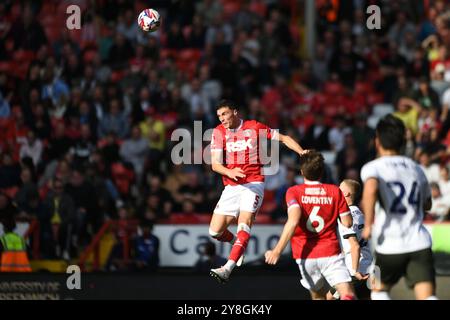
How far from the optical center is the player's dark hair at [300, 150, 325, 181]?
475 inches

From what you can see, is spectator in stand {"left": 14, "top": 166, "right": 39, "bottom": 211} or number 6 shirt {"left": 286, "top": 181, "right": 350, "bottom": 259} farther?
spectator in stand {"left": 14, "top": 166, "right": 39, "bottom": 211}

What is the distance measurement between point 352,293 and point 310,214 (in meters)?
0.95

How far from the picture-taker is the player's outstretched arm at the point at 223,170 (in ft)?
45.0

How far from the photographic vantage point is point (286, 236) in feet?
39.0

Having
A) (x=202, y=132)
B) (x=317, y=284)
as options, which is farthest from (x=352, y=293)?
(x=202, y=132)

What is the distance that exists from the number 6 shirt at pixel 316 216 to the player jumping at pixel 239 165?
1726 mm

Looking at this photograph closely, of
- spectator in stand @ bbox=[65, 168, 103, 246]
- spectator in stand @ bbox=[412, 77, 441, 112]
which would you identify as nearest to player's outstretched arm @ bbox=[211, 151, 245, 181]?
spectator in stand @ bbox=[65, 168, 103, 246]

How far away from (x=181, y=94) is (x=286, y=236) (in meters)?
11.8

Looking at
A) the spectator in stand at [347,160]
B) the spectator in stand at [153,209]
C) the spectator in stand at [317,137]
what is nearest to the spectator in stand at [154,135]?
the spectator in stand at [153,209]

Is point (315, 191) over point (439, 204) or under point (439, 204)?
over

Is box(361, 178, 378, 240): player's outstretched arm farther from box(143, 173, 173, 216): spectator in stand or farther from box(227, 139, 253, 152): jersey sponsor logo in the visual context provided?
box(143, 173, 173, 216): spectator in stand

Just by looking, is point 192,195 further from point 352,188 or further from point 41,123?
point 352,188

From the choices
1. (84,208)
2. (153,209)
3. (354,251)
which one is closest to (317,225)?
(354,251)

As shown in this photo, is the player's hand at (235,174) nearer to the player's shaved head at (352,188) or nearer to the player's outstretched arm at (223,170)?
the player's outstretched arm at (223,170)
